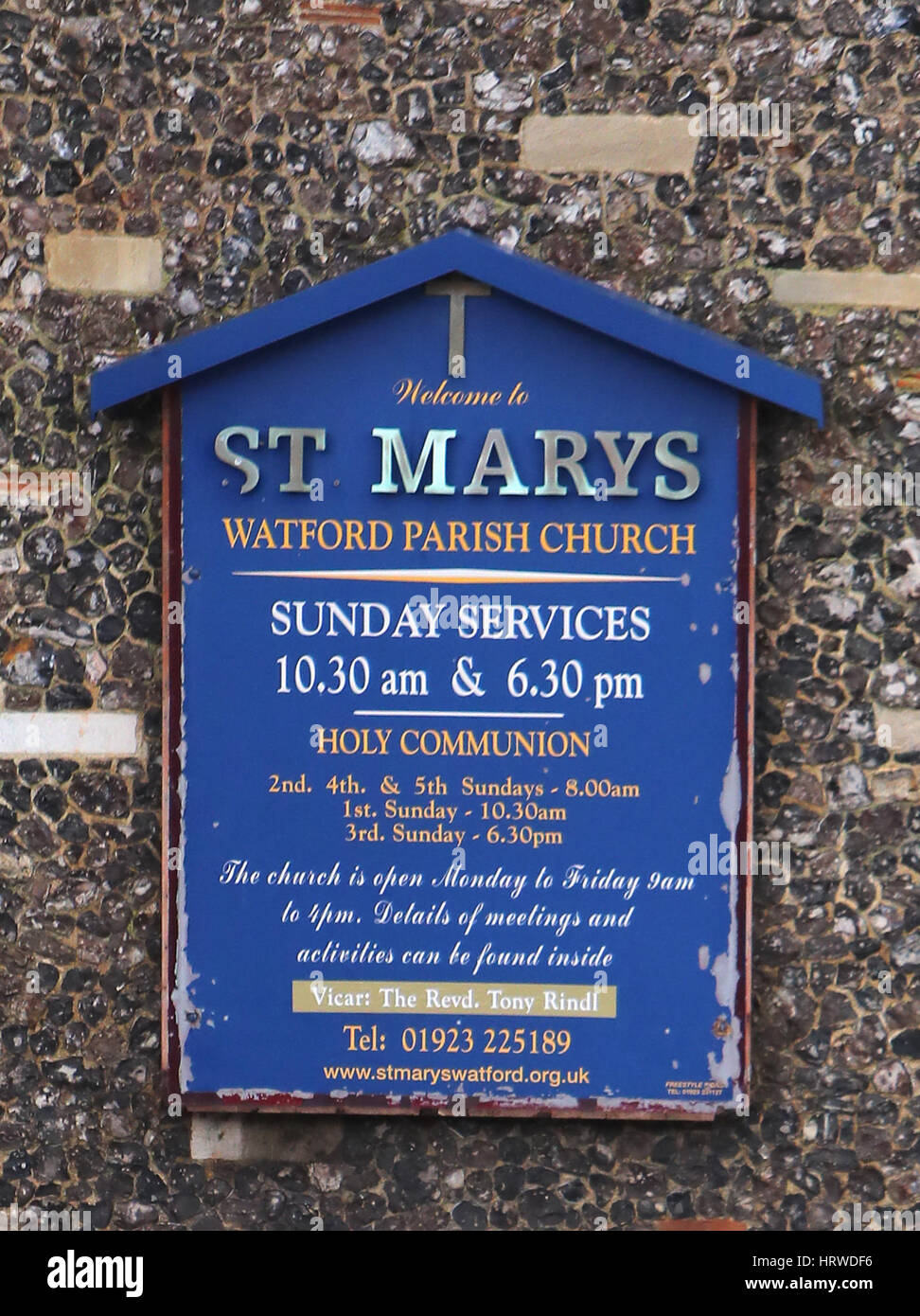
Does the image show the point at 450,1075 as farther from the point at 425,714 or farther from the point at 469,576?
the point at 469,576

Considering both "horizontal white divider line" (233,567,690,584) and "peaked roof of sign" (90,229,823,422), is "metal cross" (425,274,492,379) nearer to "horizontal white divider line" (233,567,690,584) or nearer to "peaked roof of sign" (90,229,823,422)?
"peaked roof of sign" (90,229,823,422)

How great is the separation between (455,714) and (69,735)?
3.91 ft

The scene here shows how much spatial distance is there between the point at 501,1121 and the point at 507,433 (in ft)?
6.79

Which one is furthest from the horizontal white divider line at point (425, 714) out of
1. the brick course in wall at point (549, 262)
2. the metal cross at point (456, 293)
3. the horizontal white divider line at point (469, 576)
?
the metal cross at point (456, 293)

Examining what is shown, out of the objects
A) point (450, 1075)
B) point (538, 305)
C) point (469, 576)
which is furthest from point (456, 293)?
point (450, 1075)

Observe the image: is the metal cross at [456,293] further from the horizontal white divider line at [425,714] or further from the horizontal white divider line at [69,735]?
the horizontal white divider line at [69,735]

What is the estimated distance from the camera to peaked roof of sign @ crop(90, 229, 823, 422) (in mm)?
3568

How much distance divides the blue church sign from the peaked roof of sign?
Answer: 0.21ft

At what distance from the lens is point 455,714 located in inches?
146

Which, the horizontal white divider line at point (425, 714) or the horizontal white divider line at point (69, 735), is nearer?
the horizontal white divider line at point (425, 714)

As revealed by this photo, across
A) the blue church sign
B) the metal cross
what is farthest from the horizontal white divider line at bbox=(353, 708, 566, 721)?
the metal cross

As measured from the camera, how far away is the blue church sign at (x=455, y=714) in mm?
3668

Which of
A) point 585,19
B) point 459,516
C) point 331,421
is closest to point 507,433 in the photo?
point 459,516

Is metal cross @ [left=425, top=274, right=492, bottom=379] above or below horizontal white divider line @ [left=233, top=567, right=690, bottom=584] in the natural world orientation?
above
